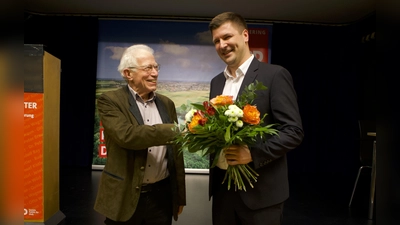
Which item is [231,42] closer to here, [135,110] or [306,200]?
[135,110]

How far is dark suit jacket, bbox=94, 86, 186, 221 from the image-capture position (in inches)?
68.1

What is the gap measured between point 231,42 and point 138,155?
82 cm

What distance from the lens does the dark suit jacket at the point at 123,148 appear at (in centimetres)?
173

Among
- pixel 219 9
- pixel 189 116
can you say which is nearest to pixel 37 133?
pixel 189 116

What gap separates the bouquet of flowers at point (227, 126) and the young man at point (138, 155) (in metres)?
0.30

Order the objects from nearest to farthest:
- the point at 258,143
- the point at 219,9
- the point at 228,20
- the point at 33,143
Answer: the point at 258,143, the point at 228,20, the point at 33,143, the point at 219,9

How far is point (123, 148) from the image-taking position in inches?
72.4

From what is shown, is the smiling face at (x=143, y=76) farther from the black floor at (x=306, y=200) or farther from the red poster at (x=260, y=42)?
the red poster at (x=260, y=42)

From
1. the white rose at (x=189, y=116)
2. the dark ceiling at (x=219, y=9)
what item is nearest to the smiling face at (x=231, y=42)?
the white rose at (x=189, y=116)

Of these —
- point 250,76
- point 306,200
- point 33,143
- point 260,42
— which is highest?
point 260,42

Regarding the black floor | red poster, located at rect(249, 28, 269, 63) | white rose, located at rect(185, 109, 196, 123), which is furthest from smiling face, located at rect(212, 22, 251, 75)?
red poster, located at rect(249, 28, 269, 63)

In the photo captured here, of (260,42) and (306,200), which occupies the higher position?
(260,42)

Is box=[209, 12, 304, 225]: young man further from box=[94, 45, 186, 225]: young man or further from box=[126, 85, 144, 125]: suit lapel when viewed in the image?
box=[126, 85, 144, 125]: suit lapel

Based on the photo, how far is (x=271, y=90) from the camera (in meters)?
1.56
